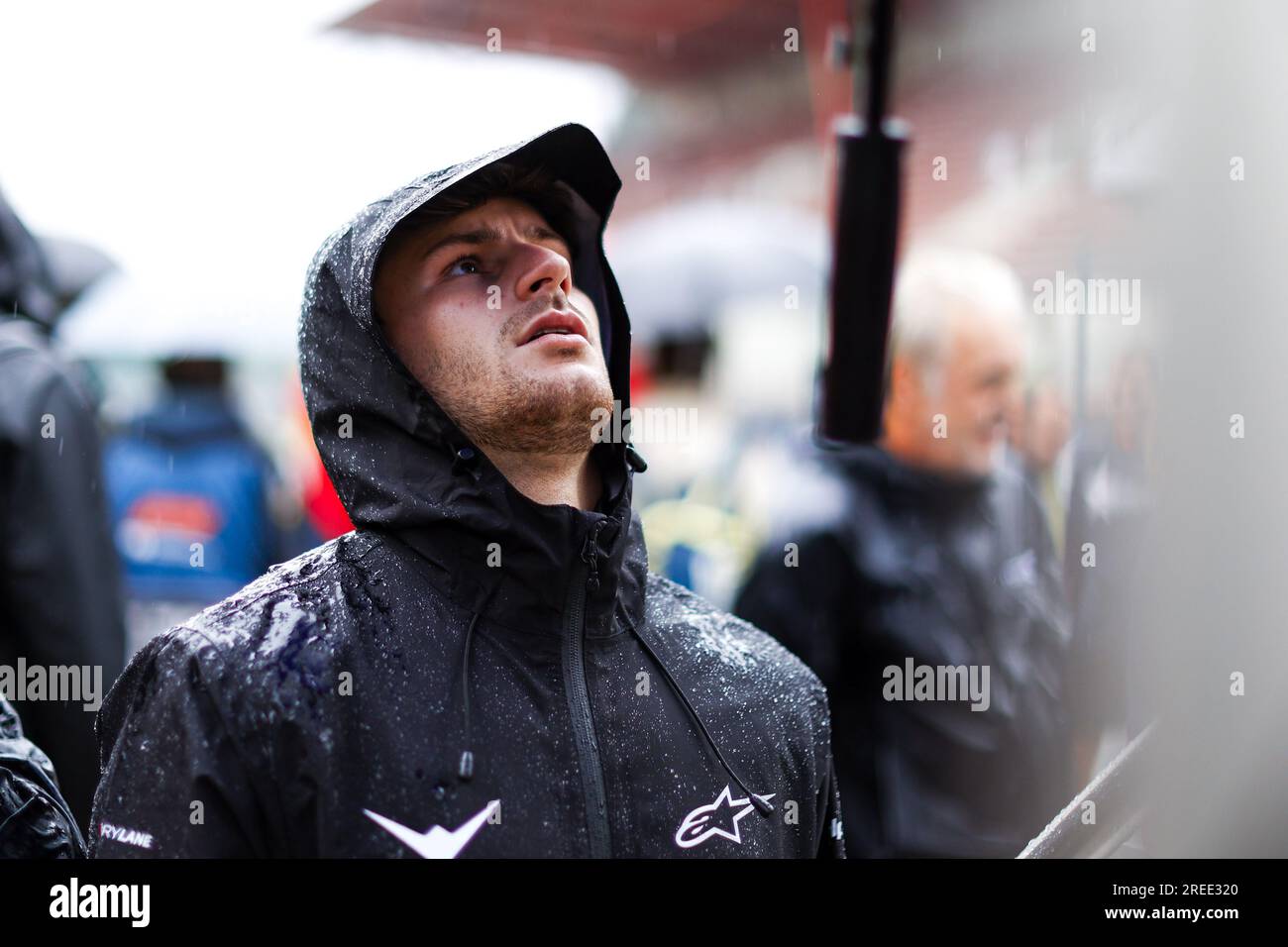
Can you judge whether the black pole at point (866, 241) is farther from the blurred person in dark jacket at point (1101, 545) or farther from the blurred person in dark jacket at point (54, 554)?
the blurred person in dark jacket at point (54, 554)

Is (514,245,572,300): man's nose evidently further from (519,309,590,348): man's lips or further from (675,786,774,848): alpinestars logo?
(675,786,774,848): alpinestars logo

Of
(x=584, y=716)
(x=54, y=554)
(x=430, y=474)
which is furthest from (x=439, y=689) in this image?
Result: (x=54, y=554)

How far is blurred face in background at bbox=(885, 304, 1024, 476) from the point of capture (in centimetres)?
346

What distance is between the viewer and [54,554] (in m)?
2.55

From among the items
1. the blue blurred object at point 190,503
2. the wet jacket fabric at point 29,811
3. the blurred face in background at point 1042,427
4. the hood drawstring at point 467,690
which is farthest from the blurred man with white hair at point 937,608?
the blue blurred object at point 190,503

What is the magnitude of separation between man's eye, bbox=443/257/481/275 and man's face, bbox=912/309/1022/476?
1783 mm

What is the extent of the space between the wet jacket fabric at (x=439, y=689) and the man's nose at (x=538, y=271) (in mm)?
178

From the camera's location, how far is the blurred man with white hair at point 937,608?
3105mm

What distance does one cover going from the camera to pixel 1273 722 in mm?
1075

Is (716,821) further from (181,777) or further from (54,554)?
(54,554)

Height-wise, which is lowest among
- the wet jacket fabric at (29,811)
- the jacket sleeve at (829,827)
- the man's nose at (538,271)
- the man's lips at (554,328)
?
the jacket sleeve at (829,827)

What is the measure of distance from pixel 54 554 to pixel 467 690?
4.45ft
